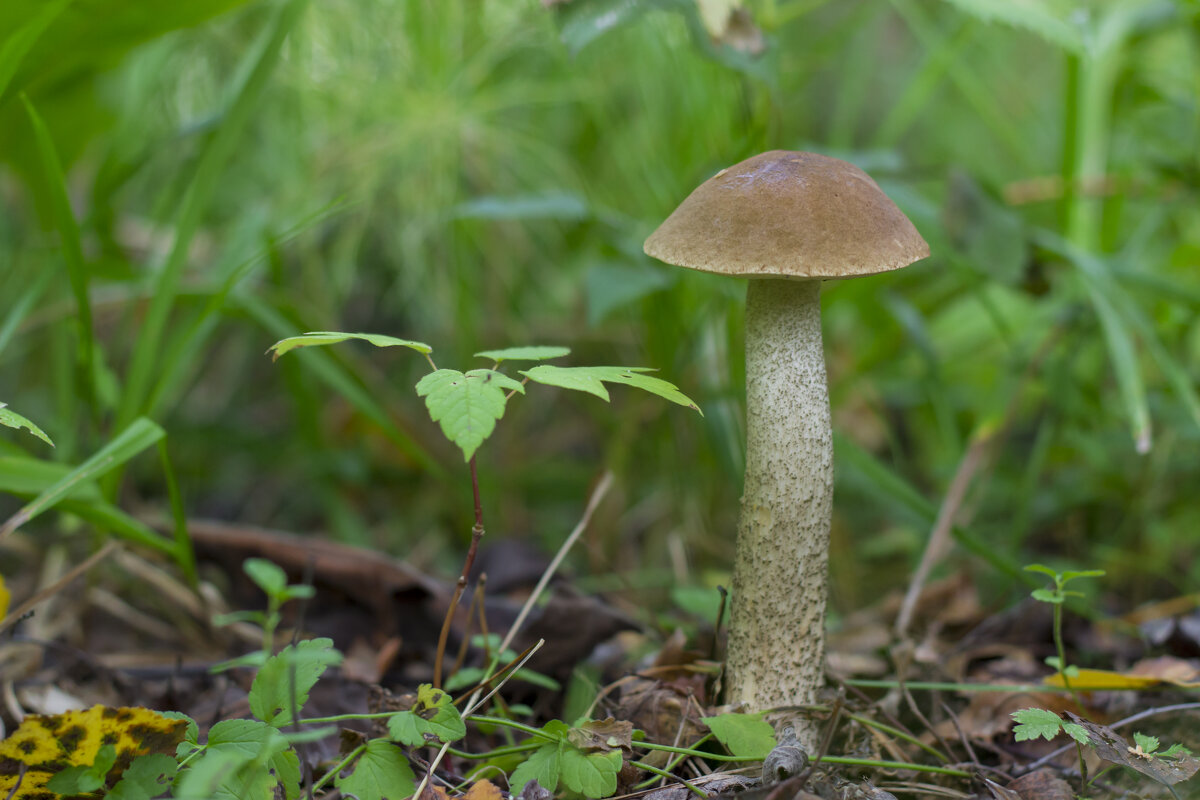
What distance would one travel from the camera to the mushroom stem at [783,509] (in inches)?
51.2

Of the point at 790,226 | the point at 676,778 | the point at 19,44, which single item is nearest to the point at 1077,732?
the point at 676,778

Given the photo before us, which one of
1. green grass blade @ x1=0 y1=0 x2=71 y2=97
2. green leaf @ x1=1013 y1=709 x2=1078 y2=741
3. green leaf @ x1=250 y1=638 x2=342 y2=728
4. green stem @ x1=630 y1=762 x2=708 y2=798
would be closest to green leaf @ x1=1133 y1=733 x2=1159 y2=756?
green leaf @ x1=1013 y1=709 x2=1078 y2=741

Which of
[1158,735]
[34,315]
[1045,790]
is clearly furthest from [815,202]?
[34,315]

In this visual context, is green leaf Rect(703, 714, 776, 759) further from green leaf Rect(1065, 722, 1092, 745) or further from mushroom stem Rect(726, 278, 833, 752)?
green leaf Rect(1065, 722, 1092, 745)

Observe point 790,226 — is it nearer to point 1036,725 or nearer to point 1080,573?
point 1080,573

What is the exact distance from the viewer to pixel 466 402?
1.01 meters

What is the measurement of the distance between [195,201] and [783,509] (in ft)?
4.59

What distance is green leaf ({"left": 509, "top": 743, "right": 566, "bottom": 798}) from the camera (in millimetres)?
1134

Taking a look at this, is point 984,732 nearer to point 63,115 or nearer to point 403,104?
point 403,104

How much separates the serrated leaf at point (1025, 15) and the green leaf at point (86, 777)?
1942 mm

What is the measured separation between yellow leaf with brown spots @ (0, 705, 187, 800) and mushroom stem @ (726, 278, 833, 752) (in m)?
0.88

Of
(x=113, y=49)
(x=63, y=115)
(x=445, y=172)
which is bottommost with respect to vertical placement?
(x=445, y=172)

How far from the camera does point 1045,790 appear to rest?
1231 mm

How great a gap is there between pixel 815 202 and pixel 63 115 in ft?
7.24
